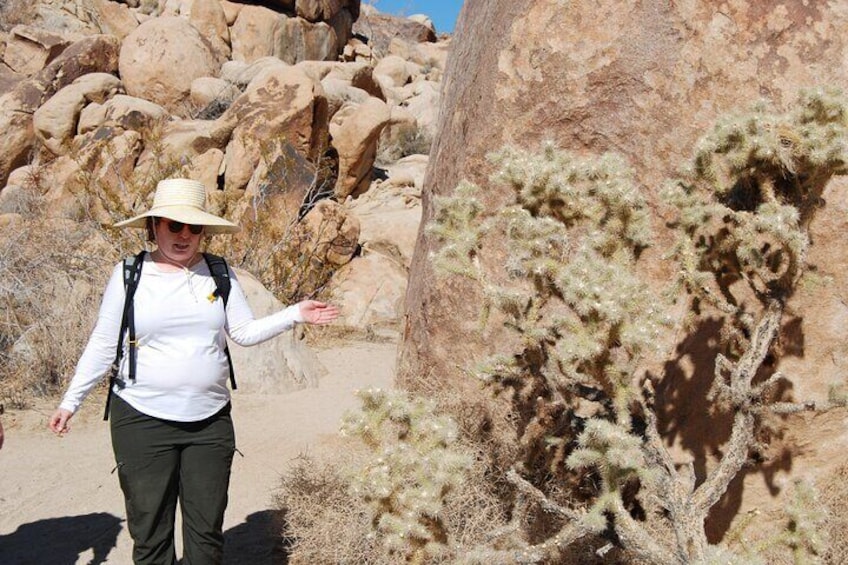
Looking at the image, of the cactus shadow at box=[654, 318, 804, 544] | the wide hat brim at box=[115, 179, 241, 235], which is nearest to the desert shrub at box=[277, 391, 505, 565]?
the cactus shadow at box=[654, 318, 804, 544]

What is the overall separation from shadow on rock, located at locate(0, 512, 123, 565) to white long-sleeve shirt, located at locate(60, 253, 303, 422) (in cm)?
137

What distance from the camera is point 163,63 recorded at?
50.6ft

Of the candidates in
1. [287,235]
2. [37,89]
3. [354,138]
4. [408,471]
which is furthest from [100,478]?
[37,89]

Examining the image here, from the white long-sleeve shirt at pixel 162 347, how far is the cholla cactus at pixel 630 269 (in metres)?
0.88

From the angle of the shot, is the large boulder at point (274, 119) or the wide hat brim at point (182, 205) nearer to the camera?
the wide hat brim at point (182, 205)

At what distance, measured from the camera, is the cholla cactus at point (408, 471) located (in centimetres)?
221

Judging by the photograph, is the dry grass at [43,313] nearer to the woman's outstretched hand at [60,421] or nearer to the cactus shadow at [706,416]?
the woman's outstretched hand at [60,421]

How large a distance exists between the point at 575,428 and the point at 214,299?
1366 millimetres

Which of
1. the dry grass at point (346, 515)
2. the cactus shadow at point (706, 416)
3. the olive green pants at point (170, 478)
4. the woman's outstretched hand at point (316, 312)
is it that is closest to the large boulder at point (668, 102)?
the cactus shadow at point (706, 416)

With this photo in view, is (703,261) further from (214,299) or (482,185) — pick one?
(214,299)

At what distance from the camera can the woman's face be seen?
107 inches

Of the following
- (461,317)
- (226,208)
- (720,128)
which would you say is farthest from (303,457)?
(226,208)

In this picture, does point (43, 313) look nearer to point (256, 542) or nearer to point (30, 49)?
point (256, 542)

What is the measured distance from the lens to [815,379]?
9.68ft
